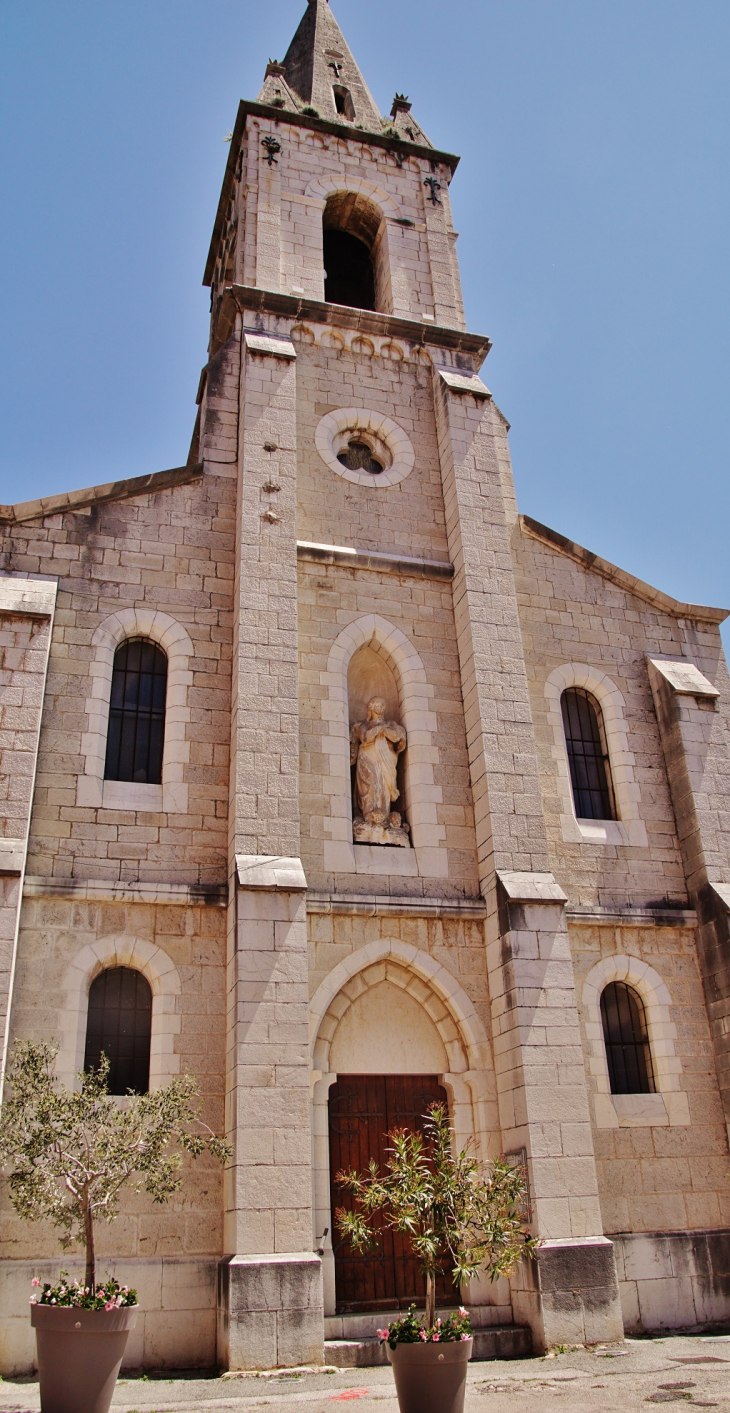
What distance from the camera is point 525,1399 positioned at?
24.9 ft

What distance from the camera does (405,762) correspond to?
12398 millimetres

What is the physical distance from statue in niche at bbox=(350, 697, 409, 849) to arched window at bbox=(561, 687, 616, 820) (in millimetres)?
2407

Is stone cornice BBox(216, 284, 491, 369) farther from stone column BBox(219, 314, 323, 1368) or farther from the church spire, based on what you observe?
the church spire

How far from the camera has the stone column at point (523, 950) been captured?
31.6 feet

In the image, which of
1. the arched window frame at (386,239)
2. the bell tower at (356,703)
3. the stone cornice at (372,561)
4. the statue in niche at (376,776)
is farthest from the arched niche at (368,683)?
the arched window frame at (386,239)

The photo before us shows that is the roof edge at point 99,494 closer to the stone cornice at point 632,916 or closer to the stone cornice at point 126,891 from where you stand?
the stone cornice at point 126,891

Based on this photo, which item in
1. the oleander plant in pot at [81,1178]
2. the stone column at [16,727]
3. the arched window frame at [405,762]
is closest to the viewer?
the oleander plant in pot at [81,1178]

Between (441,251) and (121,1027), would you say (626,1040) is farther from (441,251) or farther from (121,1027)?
(441,251)

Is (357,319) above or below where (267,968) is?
above

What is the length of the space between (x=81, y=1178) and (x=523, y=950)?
4.96 m

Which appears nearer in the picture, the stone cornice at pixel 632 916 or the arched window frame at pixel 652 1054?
the arched window frame at pixel 652 1054

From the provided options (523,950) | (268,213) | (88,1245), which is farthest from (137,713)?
(268,213)

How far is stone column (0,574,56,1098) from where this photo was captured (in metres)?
9.56

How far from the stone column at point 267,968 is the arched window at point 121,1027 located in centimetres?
94
